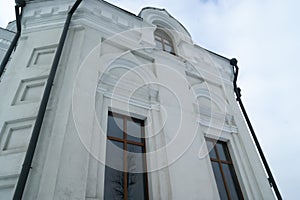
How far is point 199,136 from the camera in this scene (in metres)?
4.84

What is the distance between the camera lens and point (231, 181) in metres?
4.91

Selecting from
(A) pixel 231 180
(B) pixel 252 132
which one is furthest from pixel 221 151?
(B) pixel 252 132

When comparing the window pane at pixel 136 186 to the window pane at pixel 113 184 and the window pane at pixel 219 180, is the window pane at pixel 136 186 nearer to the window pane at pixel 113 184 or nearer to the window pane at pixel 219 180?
the window pane at pixel 113 184

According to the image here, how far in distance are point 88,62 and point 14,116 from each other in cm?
164

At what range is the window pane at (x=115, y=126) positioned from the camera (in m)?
4.09

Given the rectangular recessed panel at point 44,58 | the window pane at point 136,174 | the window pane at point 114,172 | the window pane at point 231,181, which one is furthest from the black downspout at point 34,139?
the window pane at point 231,181

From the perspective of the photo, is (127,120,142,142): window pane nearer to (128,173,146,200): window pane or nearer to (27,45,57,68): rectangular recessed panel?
(128,173,146,200): window pane

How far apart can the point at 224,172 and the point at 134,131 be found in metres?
2.33

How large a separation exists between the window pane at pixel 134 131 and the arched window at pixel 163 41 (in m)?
3.09

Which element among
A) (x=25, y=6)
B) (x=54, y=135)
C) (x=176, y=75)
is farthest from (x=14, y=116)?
(x=176, y=75)

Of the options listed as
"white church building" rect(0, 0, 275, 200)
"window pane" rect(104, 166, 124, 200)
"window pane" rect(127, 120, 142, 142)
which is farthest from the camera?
"window pane" rect(127, 120, 142, 142)

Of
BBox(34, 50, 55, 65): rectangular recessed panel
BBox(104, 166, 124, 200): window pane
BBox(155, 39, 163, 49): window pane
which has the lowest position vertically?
BBox(104, 166, 124, 200): window pane

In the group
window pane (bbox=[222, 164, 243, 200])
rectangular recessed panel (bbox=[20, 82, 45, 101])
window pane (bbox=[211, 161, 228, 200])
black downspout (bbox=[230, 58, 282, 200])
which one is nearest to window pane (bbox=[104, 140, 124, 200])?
rectangular recessed panel (bbox=[20, 82, 45, 101])

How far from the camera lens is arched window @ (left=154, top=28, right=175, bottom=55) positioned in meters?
6.79
